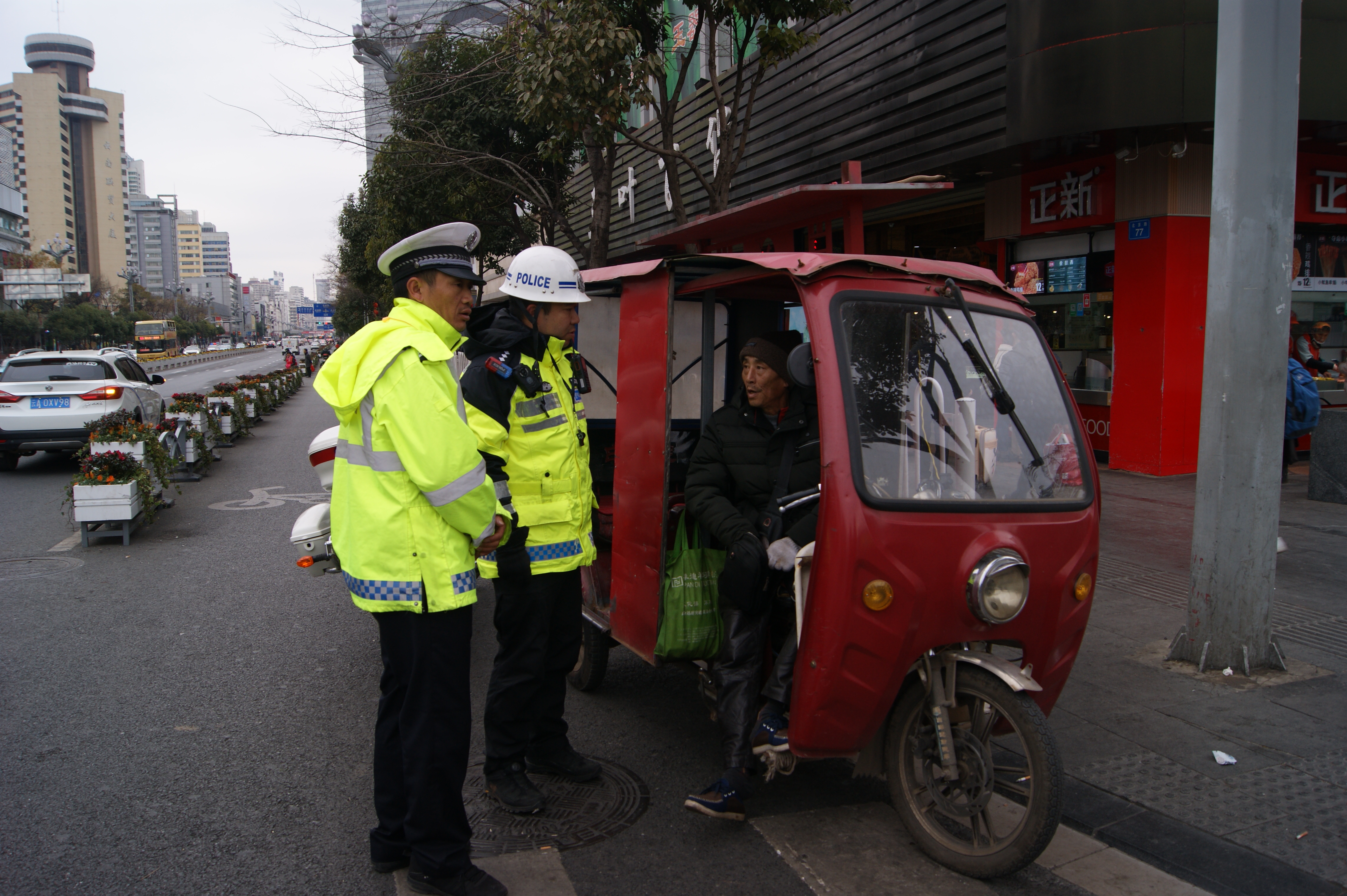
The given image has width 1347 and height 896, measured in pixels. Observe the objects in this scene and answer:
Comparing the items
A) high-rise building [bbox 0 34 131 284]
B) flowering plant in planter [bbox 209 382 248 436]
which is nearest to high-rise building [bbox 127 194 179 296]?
high-rise building [bbox 0 34 131 284]

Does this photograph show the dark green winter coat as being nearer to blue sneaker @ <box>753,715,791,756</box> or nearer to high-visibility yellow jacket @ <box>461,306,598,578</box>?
high-visibility yellow jacket @ <box>461,306,598,578</box>

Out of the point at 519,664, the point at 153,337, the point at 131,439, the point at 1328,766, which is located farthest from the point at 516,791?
the point at 153,337

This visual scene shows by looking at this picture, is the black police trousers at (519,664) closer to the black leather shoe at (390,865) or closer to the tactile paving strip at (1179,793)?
the black leather shoe at (390,865)

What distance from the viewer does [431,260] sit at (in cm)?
303

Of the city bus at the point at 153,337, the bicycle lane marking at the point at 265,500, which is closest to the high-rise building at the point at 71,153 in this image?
the city bus at the point at 153,337

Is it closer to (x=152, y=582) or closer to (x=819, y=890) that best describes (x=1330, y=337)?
(x=819, y=890)

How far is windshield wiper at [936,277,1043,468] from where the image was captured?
320 cm

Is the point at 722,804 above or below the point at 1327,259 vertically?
below

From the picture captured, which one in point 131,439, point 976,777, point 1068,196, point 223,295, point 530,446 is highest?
point 223,295

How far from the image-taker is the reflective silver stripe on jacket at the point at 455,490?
270 centimetres

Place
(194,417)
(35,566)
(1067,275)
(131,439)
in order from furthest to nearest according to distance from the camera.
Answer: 1. (194,417)
2. (1067,275)
3. (131,439)
4. (35,566)

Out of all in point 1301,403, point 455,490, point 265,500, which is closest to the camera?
point 455,490

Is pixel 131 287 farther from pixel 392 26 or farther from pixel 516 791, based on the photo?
pixel 516 791

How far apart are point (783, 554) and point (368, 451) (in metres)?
1.45
